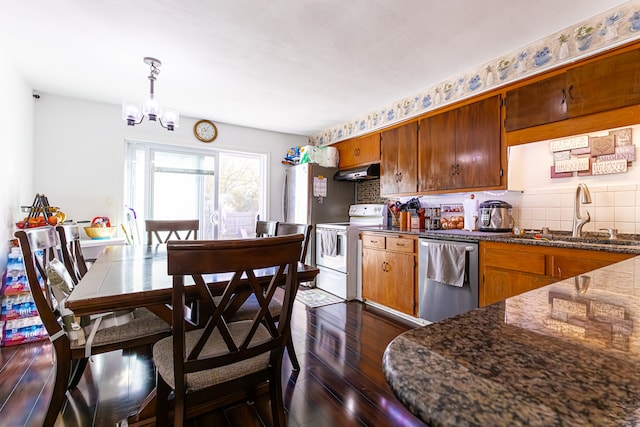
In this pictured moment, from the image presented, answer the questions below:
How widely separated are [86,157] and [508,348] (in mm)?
4282

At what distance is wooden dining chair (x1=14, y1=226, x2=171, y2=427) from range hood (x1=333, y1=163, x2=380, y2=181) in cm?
300

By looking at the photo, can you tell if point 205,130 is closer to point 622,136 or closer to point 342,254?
point 342,254

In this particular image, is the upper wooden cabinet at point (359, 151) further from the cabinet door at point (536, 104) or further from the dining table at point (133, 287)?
the dining table at point (133, 287)

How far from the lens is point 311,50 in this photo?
233cm

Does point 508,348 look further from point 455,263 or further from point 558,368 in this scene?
point 455,263

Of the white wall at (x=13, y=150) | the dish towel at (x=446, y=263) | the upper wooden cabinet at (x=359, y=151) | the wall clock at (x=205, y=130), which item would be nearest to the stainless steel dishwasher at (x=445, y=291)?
the dish towel at (x=446, y=263)

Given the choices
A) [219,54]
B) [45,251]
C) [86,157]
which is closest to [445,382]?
[45,251]

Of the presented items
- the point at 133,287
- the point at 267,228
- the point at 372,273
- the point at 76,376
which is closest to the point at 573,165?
Result: the point at 372,273

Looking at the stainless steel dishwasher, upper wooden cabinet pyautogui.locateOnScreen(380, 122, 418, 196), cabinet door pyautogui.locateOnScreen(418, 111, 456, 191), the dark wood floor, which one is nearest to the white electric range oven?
upper wooden cabinet pyautogui.locateOnScreen(380, 122, 418, 196)

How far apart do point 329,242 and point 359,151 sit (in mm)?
1374

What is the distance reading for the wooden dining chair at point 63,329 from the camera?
1.28 meters

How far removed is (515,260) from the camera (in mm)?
2086

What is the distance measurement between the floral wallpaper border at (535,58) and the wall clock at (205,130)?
96.3 inches

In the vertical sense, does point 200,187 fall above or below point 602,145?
below
